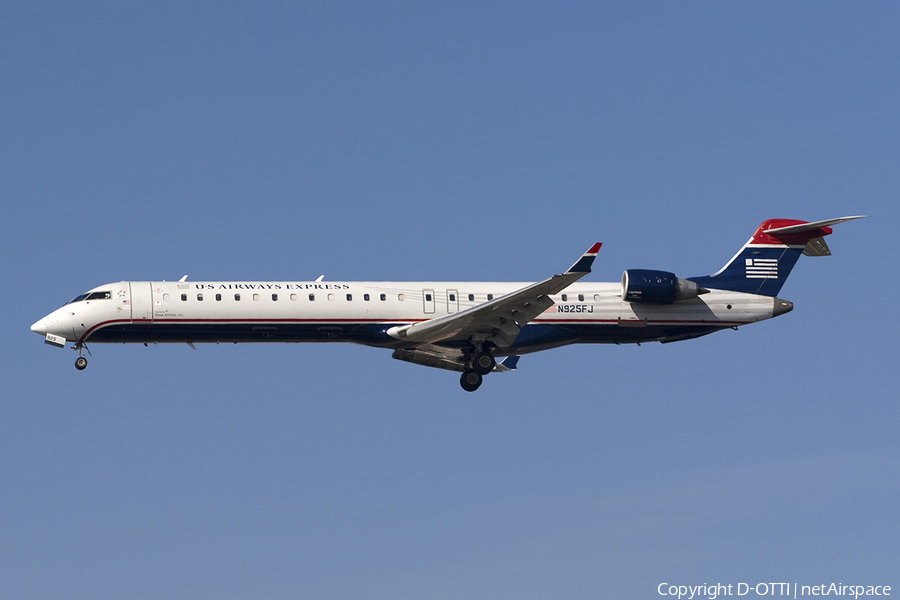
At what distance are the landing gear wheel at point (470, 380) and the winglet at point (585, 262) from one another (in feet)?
20.0

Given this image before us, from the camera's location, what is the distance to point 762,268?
40.1 meters

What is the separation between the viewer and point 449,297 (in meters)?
38.1

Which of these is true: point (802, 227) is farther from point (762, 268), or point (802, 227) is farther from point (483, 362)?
point (483, 362)

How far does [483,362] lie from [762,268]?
9.40 m

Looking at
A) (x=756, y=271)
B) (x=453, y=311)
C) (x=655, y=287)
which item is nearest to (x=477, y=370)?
(x=453, y=311)

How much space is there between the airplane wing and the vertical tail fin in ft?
20.3

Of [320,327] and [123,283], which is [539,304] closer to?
[320,327]

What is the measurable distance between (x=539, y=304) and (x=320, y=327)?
20.7 ft

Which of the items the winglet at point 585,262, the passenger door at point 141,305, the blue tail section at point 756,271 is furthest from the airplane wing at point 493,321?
the passenger door at point 141,305

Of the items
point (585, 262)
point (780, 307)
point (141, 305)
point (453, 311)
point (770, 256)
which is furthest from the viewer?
point (770, 256)

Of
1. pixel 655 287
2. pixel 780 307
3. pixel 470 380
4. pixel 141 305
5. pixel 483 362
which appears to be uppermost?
pixel 141 305

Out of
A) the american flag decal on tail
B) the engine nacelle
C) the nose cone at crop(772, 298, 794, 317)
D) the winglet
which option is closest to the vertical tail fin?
the american flag decal on tail

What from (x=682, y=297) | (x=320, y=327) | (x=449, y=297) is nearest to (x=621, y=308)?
(x=682, y=297)

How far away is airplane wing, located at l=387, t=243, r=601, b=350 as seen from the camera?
117 ft
